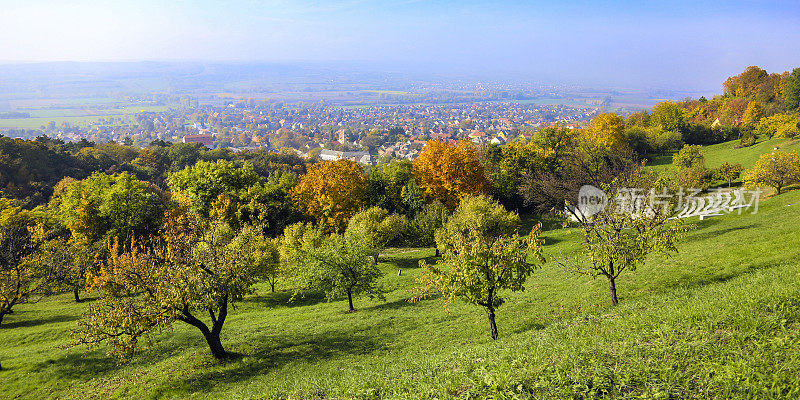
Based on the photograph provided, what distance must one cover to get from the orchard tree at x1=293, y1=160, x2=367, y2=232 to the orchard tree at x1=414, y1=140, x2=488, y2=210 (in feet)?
29.1

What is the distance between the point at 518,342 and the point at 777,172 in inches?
1634

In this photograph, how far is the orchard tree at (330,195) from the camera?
41750 mm

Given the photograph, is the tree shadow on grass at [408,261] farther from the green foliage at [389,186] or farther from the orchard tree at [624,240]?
the orchard tree at [624,240]

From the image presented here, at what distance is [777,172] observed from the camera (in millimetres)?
35062

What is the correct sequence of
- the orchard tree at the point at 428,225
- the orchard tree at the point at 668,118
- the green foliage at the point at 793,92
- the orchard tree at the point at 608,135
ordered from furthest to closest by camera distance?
1. the orchard tree at the point at 668,118
2. the green foliage at the point at 793,92
3. the orchard tree at the point at 608,135
4. the orchard tree at the point at 428,225

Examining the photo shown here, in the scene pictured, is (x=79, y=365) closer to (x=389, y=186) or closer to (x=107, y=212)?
(x=107, y=212)

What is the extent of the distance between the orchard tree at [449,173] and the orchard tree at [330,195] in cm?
887

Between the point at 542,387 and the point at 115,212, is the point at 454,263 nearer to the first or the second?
the point at 542,387

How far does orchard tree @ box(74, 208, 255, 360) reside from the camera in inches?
525

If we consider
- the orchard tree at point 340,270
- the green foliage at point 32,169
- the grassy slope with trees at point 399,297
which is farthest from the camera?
the green foliage at point 32,169

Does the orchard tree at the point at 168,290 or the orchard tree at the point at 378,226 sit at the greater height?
the orchard tree at the point at 168,290

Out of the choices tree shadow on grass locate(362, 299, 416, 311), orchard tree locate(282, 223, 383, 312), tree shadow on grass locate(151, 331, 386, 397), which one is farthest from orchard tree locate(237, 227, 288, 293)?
tree shadow on grass locate(362, 299, 416, 311)

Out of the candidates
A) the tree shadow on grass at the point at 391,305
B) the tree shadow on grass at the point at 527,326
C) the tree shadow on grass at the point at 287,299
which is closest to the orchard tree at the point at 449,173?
the tree shadow on grass at the point at 287,299

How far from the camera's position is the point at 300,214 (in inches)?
1774
